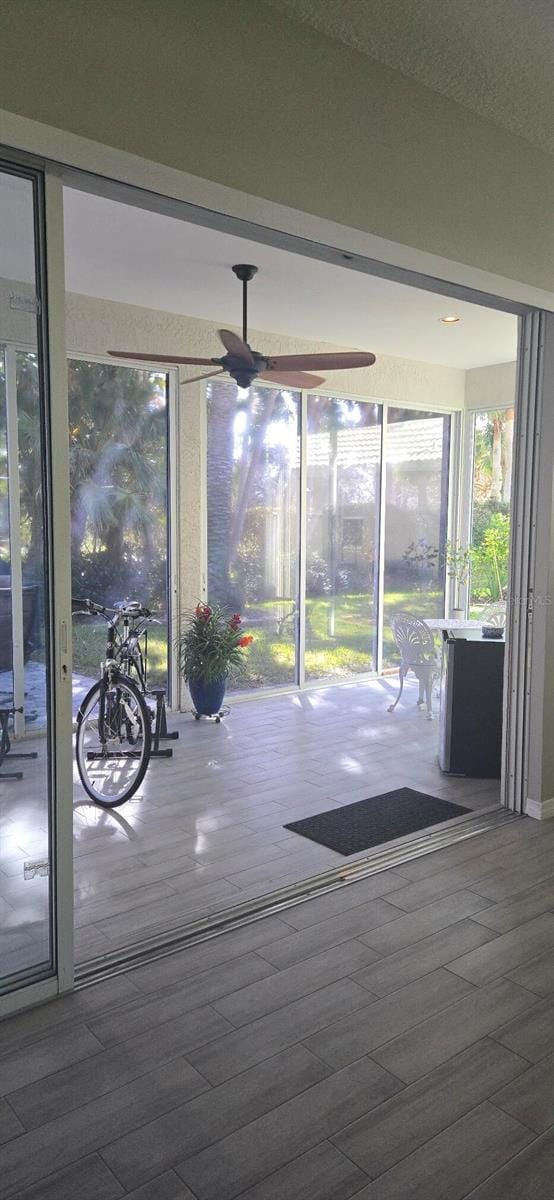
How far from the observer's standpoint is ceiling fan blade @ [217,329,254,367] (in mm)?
3967

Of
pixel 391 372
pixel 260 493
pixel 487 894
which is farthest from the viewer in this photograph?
pixel 391 372

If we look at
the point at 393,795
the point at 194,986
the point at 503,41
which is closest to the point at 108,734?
the point at 393,795

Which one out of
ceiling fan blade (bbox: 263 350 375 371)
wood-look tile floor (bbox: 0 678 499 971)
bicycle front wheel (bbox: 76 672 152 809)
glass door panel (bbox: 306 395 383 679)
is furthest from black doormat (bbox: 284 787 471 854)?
glass door panel (bbox: 306 395 383 679)

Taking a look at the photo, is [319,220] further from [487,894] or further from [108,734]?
[108,734]

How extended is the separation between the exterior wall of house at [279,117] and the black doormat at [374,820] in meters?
2.49

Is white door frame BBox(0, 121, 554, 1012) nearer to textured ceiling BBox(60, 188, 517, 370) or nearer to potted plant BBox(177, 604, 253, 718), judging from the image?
textured ceiling BBox(60, 188, 517, 370)

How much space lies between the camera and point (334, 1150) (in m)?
1.92

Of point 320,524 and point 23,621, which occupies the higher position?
point 320,524

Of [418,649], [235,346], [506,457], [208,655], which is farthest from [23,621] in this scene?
[506,457]

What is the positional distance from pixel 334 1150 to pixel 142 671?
3.41 metres

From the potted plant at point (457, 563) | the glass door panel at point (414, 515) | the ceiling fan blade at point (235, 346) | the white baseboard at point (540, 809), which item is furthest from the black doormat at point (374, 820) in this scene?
the potted plant at point (457, 563)

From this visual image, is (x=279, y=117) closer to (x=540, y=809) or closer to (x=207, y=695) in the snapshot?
(x=540, y=809)

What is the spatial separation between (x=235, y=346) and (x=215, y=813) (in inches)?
91.5

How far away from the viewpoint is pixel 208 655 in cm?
594
